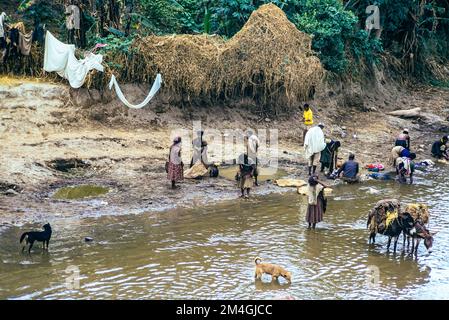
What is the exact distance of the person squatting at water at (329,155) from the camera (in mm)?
19484

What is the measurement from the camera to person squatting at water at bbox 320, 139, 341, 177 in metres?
19.5

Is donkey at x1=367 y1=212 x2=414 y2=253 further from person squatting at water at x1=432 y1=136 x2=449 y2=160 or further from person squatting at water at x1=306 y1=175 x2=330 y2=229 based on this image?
person squatting at water at x1=432 y1=136 x2=449 y2=160

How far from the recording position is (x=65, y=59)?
20.2 meters

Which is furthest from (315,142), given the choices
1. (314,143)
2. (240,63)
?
(240,63)

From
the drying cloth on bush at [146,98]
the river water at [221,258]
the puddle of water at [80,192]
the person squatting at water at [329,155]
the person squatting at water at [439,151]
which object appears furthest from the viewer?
the person squatting at water at [439,151]

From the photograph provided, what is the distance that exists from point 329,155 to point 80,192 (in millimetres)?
6798

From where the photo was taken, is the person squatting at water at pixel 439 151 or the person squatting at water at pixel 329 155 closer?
the person squatting at water at pixel 329 155

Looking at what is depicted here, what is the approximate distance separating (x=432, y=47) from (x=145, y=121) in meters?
15.6

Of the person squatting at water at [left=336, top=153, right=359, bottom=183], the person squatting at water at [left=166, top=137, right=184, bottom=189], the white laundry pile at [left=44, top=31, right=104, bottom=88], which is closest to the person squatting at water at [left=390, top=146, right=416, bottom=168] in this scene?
the person squatting at water at [left=336, top=153, right=359, bottom=183]

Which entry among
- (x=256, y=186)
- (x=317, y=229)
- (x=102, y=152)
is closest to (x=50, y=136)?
(x=102, y=152)

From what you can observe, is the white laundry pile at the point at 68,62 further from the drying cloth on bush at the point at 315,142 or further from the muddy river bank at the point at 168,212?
the drying cloth on bush at the point at 315,142

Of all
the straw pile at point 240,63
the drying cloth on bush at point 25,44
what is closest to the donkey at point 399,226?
the straw pile at point 240,63

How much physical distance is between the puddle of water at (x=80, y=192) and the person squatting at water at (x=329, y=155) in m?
6.01

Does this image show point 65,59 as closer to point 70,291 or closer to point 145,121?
point 145,121
